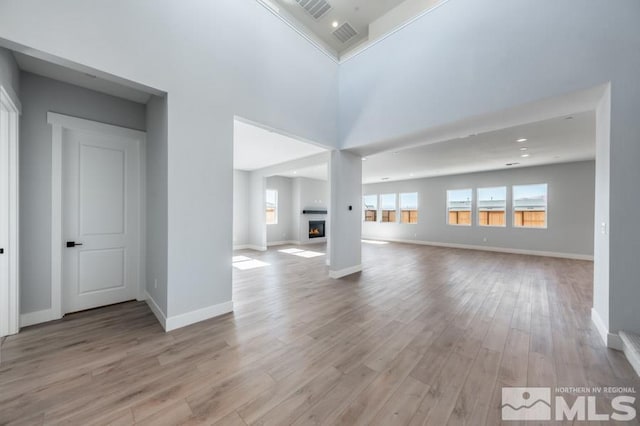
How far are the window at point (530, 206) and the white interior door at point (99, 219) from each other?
32.5ft

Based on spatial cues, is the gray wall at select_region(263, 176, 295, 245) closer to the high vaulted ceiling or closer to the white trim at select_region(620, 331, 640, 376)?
the high vaulted ceiling

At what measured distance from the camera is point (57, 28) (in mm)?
1896

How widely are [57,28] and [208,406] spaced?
3.05 m

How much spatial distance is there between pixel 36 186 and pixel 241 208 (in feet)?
18.9

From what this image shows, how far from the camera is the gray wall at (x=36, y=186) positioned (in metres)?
2.53

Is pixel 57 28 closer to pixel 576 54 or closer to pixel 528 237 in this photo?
pixel 576 54

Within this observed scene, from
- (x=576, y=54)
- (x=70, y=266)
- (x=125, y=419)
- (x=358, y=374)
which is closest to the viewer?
(x=125, y=419)

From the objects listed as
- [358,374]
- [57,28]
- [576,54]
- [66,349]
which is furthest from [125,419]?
[576,54]

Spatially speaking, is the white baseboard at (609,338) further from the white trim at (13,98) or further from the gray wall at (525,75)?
the white trim at (13,98)

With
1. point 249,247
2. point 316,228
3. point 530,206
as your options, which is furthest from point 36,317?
point 530,206

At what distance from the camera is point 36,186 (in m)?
2.59

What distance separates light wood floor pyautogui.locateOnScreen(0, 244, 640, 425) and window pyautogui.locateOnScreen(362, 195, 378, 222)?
7.91 m

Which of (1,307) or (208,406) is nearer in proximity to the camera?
(208,406)

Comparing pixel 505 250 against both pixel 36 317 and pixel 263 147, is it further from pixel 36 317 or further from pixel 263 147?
pixel 36 317
